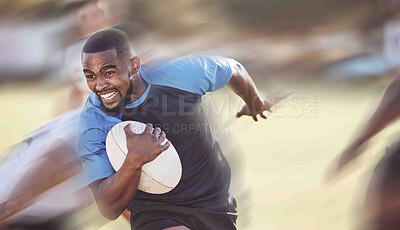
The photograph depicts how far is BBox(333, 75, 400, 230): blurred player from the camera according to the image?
2.36 meters

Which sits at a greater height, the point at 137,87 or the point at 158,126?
the point at 137,87

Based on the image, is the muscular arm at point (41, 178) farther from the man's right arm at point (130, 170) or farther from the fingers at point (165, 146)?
the fingers at point (165, 146)

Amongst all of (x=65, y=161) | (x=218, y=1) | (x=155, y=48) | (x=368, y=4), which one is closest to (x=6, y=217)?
(x=65, y=161)

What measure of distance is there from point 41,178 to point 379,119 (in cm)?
149

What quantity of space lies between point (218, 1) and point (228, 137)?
584 mm

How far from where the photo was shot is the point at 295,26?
2348 millimetres

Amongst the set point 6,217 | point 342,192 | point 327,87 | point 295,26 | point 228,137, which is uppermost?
point 295,26

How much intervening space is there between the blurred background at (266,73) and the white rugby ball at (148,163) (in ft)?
0.74

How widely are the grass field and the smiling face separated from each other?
335 millimetres

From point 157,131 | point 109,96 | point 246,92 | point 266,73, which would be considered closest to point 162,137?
point 157,131

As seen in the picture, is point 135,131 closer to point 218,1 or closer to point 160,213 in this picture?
point 160,213

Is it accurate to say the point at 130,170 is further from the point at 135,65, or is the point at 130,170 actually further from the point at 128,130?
the point at 135,65

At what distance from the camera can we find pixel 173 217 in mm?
2334

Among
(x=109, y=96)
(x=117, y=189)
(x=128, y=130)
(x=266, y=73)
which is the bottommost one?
(x=117, y=189)
